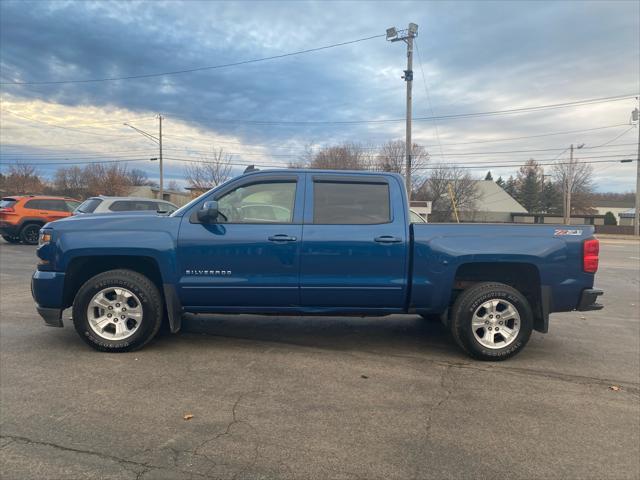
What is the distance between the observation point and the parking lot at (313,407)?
2715 millimetres

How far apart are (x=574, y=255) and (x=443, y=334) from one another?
1793mm

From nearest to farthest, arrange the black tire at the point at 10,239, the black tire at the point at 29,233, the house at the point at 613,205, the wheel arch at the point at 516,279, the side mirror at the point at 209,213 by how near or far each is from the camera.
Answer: the side mirror at the point at 209,213, the wheel arch at the point at 516,279, the black tire at the point at 29,233, the black tire at the point at 10,239, the house at the point at 613,205

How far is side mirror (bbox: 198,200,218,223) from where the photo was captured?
14.2ft

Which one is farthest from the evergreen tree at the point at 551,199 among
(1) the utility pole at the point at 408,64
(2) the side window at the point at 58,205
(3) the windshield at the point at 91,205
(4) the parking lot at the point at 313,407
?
(4) the parking lot at the point at 313,407

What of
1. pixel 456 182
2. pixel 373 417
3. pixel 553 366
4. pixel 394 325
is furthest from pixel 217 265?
pixel 456 182

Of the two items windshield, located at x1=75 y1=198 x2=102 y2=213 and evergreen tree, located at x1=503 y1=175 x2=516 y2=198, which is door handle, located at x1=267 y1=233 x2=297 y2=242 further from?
evergreen tree, located at x1=503 y1=175 x2=516 y2=198

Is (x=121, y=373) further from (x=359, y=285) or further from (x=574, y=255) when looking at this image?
(x=574, y=255)

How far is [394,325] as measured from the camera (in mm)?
5895

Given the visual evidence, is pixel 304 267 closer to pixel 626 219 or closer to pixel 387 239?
pixel 387 239

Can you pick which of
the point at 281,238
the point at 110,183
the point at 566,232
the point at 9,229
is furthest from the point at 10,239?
the point at 110,183

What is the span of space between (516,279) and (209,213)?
10.8ft

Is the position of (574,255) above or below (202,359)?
above

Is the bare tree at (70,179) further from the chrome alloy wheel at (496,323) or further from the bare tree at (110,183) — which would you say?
the chrome alloy wheel at (496,323)

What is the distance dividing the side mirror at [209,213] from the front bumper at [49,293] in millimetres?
1551
